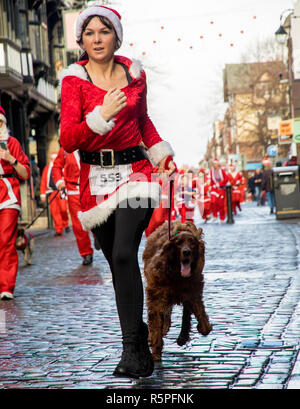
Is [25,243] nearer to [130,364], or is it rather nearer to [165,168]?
[165,168]

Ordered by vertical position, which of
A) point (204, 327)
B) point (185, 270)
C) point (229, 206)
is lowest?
point (229, 206)

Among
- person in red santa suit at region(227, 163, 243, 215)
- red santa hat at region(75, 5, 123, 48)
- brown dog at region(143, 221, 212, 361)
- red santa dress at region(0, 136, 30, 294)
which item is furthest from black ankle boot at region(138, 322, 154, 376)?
person in red santa suit at region(227, 163, 243, 215)

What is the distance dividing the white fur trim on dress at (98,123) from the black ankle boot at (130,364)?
3.74 feet

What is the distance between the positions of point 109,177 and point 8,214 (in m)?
4.04

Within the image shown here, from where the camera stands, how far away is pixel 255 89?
61.2 metres

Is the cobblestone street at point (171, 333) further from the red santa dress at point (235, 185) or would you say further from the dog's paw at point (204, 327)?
the red santa dress at point (235, 185)

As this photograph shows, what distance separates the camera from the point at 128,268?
14.9 feet

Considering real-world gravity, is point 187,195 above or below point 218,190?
above

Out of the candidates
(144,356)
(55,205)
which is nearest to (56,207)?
(55,205)

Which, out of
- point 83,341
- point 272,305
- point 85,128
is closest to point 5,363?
point 83,341

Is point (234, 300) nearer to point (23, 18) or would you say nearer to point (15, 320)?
point (15, 320)

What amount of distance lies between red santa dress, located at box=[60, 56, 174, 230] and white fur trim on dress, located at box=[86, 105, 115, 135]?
0.02 m

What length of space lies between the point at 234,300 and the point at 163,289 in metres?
2.53

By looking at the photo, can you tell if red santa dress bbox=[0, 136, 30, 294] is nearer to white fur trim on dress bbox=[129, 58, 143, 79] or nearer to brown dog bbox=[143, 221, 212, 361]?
brown dog bbox=[143, 221, 212, 361]
